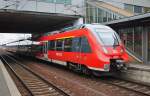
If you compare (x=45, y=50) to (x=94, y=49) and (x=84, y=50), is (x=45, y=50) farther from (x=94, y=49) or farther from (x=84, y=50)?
(x=94, y=49)

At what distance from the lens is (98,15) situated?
31297 mm

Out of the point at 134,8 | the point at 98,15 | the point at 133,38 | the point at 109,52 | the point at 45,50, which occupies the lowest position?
the point at 45,50

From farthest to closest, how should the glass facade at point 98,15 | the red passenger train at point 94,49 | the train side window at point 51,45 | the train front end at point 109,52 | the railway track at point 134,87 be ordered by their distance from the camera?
the glass facade at point 98,15
the train side window at point 51,45
the red passenger train at point 94,49
the train front end at point 109,52
the railway track at point 134,87

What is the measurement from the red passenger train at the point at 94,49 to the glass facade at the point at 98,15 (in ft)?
34.8

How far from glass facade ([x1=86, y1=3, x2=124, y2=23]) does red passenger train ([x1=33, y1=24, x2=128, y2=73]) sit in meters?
10.6

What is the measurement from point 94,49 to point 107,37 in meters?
1.10

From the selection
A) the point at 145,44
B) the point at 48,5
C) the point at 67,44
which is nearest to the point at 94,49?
the point at 67,44

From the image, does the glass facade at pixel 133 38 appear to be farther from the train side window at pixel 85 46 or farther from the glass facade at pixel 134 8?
the glass facade at pixel 134 8

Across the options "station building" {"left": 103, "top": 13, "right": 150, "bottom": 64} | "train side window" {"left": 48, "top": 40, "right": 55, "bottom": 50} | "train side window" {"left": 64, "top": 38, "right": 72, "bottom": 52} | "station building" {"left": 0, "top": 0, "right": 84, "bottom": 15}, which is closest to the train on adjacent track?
"train side window" {"left": 64, "top": 38, "right": 72, "bottom": 52}

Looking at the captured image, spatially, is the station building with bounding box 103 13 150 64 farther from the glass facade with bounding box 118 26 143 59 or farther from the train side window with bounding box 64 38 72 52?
the train side window with bounding box 64 38 72 52

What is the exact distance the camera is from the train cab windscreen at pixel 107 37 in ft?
52.8

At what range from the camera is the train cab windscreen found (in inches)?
634

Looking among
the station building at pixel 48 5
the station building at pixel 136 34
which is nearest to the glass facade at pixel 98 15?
the station building at pixel 48 5

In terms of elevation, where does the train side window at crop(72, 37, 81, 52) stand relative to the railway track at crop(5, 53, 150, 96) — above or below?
above
